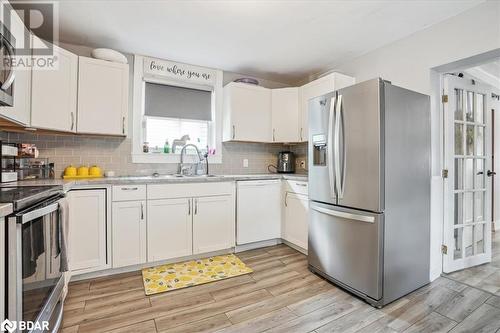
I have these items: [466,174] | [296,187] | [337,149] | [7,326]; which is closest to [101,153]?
[7,326]

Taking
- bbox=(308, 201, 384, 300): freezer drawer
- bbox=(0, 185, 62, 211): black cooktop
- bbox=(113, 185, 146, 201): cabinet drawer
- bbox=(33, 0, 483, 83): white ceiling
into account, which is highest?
bbox=(33, 0, 483, 83): white ceiling

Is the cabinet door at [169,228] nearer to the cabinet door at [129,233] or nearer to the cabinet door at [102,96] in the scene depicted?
the cabinet door at [129,233]

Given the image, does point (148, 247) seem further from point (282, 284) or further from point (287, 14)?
point (287, 14)

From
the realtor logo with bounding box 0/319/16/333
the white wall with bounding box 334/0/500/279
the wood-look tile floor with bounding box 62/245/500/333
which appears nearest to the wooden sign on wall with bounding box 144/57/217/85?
the white wall with bounding box 334/0/500/279

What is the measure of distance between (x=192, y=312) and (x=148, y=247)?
0.95 meters

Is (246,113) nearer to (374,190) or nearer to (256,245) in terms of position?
(256,245)

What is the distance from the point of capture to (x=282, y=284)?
224 cm

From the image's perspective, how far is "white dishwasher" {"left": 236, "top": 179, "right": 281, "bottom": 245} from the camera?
9.77 ft

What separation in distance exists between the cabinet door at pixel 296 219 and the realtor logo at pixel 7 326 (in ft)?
8.18

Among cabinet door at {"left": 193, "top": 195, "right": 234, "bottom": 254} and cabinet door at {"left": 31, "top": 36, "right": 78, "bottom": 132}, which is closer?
cabinet door at {"left": 31, "top": 36, "right": 78, "bottom": 132}

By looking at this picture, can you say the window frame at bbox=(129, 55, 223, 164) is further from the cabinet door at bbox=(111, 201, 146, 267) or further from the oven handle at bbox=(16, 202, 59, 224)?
the oven handle at bbox=(16, 202, 59, 224)

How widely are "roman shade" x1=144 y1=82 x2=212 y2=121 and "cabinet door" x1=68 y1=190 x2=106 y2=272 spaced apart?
1330 mm

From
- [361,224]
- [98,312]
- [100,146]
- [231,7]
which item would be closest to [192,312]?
[98,312]

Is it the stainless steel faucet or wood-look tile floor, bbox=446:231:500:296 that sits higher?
the stainless steel faucet
